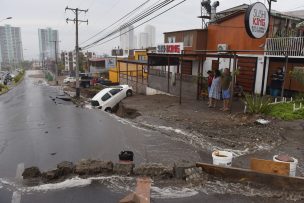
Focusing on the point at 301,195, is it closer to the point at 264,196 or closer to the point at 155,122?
the point at 264,196

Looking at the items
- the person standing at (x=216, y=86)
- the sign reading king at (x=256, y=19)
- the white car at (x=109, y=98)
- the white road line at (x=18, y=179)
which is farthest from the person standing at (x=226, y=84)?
the white car at (x=109, y=98)

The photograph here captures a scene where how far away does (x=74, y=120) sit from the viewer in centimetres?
1386

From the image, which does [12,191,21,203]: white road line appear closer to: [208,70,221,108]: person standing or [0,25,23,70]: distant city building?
[208,70,221,108]: person standing

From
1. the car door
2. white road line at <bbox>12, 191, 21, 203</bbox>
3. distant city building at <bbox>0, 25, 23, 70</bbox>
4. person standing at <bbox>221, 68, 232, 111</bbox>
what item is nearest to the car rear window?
the car door

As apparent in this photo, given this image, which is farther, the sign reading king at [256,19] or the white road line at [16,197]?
the sign reading king at [256,19]

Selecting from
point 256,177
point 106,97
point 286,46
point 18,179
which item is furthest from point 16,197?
point 286,46

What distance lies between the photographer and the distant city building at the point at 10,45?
126 m

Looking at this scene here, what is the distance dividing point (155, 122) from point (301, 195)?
6.86 metres

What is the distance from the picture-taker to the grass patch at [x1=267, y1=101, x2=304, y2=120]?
1005cm

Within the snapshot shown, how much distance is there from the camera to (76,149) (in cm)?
859

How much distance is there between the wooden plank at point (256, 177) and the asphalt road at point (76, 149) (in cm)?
61

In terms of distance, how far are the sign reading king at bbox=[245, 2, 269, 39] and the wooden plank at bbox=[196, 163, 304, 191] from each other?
25.3 feet

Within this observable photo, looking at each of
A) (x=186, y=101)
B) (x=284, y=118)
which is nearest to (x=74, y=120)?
(x=186, y=101)

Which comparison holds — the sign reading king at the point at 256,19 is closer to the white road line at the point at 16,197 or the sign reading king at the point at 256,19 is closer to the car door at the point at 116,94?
the white road line at the point at 16,197
